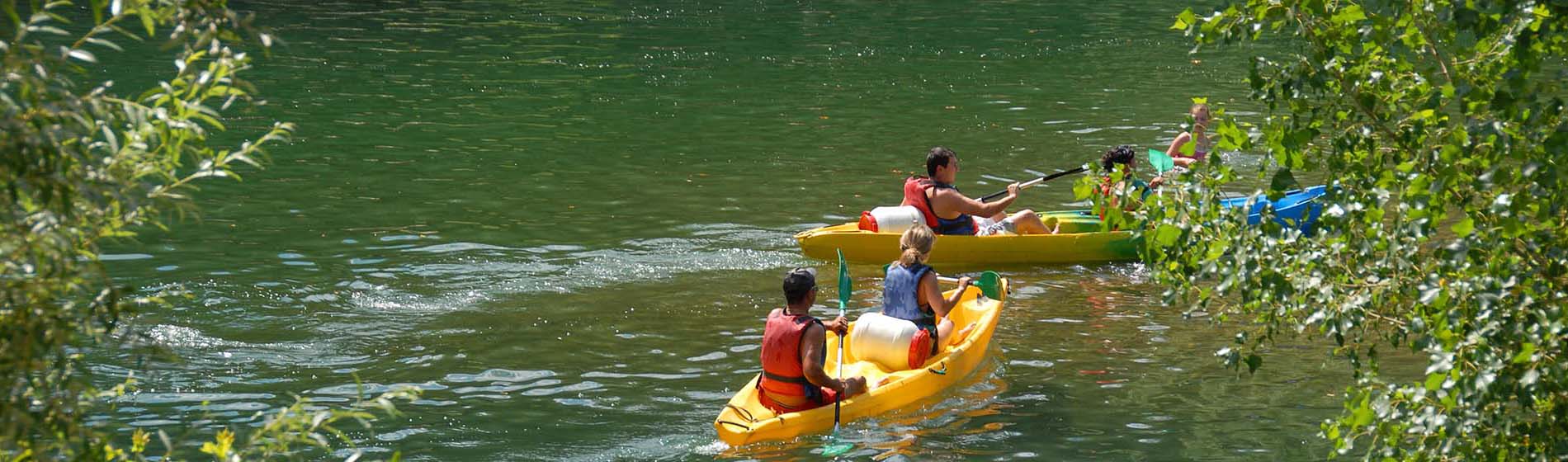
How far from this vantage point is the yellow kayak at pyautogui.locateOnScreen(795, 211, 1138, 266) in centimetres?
1410

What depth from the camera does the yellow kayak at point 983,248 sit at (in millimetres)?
14102

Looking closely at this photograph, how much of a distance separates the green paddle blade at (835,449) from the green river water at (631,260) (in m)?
0.12

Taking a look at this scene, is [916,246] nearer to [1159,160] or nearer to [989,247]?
[1159,160]

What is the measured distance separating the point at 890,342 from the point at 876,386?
50 cm

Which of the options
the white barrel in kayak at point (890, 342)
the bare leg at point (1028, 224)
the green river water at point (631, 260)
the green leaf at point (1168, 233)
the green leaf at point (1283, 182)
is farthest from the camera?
the bare leg at point (1028, 224)

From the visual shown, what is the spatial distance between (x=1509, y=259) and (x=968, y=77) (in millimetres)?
22645

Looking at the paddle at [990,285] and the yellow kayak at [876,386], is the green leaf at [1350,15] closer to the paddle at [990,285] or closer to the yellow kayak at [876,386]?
the yellow kayak at [876,386]

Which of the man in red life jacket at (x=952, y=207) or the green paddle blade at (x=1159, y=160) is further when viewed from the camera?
the man in red life jacket at (x=952, y=207)

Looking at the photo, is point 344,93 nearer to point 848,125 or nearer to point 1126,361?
point 848,125

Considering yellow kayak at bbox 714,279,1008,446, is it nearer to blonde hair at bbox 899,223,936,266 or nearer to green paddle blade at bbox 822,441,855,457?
green paddle blade at bbox 822,441,855,457

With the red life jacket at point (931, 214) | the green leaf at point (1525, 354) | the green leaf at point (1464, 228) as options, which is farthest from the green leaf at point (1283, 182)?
the red life jacket at point (931, 214)

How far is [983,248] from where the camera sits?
14219 mm

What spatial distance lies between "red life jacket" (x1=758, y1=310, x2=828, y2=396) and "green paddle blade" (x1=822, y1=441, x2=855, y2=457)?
0.34 m

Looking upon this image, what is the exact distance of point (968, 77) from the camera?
1097 inches
